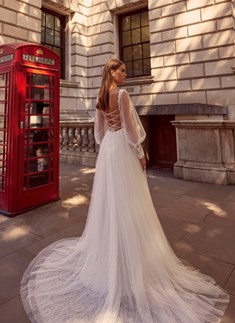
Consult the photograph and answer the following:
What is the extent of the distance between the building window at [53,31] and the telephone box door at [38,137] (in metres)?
7.91

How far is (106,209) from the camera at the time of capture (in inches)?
90.0

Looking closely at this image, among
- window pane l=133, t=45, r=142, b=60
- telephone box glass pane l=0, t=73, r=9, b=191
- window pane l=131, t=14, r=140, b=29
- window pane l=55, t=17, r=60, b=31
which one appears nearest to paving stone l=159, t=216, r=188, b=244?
telephone box glass pane l=0, t=73, r=9, b=191

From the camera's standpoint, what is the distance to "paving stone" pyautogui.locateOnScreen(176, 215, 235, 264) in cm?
277

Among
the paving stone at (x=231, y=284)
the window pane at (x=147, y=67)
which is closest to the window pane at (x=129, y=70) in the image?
the window pane at (x=147, y=67)

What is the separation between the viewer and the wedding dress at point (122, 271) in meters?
1.88

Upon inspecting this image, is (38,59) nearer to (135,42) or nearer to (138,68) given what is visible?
(138,68)

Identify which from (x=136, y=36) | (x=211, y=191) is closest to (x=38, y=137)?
(x=211, y=191)

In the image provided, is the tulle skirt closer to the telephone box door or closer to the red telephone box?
Result: the red telephone box

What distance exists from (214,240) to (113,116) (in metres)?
1.99

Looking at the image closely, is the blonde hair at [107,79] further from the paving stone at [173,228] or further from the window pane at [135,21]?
the window pane at [135,21]

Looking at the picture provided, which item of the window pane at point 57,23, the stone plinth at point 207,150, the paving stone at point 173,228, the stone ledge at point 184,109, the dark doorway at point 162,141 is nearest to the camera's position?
the paving stone at point 173,228

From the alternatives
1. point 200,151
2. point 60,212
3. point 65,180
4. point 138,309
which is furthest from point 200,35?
point 138,309

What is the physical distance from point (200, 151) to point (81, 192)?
2.97 metres

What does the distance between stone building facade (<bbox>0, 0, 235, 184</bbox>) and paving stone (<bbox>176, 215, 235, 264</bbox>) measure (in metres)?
2.74
